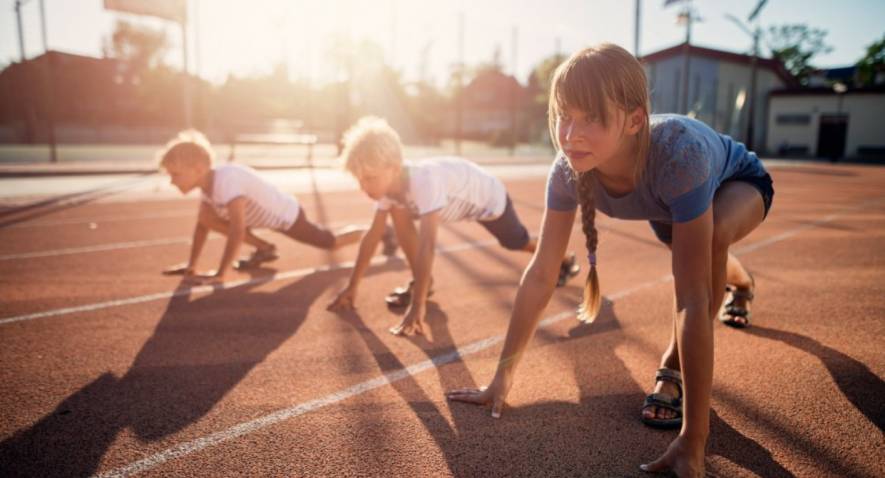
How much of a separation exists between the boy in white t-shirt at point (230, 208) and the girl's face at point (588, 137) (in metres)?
3.72

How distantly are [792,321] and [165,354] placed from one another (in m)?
4.28

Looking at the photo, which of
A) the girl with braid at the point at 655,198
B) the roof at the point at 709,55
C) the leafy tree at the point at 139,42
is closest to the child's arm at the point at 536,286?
the girl with braid at the point at 655,198

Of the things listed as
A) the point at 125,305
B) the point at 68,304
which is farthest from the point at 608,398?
the point at 68,304

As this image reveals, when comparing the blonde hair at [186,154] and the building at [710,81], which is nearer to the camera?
the blonde hair at [186,154]

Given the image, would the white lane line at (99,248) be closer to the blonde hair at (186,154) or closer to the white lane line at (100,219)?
the white lane line at (100,219)

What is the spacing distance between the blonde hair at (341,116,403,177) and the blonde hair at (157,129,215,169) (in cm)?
180

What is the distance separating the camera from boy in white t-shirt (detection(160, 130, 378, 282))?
4.95m

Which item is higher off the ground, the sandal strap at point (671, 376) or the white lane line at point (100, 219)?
the sandal strap at point (671, 376)

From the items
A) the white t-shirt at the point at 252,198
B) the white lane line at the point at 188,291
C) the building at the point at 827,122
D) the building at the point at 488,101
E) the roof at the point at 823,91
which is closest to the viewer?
the white lane line at the point at 188,291

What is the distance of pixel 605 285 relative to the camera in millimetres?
5094

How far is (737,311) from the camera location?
3.82 meters

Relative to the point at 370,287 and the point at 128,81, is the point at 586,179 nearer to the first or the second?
the point at 370,287

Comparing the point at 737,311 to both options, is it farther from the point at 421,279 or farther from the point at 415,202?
the point at 415,202

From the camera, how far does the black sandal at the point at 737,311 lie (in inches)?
150
